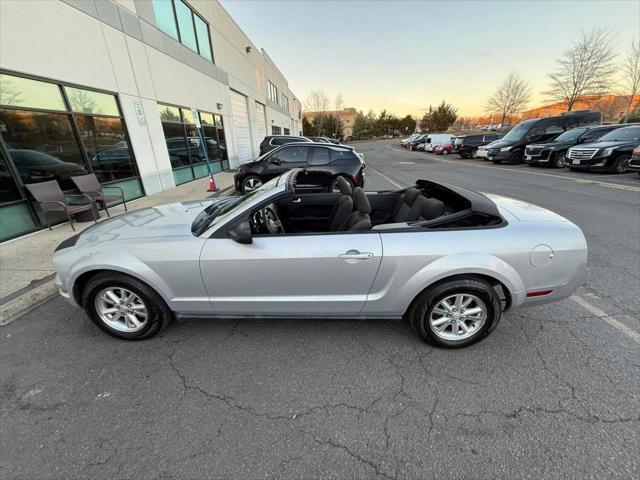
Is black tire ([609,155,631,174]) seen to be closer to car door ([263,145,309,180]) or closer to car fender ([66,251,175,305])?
car door ([263,145,309,180])

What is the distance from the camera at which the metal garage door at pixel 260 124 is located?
19.3 metres

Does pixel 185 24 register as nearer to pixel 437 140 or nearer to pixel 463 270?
pixel 463 270

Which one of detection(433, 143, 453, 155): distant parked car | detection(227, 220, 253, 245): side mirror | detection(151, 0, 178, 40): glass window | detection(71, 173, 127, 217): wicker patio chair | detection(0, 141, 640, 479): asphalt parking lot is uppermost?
detection(151, 0, 178, 40): glass window

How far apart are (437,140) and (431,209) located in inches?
1045

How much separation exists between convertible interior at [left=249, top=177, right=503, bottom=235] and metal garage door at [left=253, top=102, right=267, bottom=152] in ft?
56.1

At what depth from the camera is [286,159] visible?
812 cm

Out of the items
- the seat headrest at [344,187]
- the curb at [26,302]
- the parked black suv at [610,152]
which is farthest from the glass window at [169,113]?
the parked black suv at [610,152]

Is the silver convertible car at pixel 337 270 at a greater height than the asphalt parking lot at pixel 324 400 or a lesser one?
greater

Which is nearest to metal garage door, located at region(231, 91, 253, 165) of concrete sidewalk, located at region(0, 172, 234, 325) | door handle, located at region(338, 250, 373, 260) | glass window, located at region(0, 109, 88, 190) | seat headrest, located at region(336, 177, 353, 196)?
glass window, located at region(0, 109, 88, 190)

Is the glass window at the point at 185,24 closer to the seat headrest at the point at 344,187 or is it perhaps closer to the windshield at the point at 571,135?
the seat headrest at the point at 344,187

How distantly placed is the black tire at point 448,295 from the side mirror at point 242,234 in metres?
1.47

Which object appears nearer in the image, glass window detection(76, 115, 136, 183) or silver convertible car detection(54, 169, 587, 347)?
silver convertible car detection(54, 169, 587, 347)

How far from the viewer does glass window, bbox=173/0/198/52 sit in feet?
32.7

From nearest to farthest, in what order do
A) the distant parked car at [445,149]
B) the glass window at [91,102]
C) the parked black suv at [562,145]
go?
the glass window at [91,102]
the parked black suv at [562,145]
the distant parked car at [445,149]
